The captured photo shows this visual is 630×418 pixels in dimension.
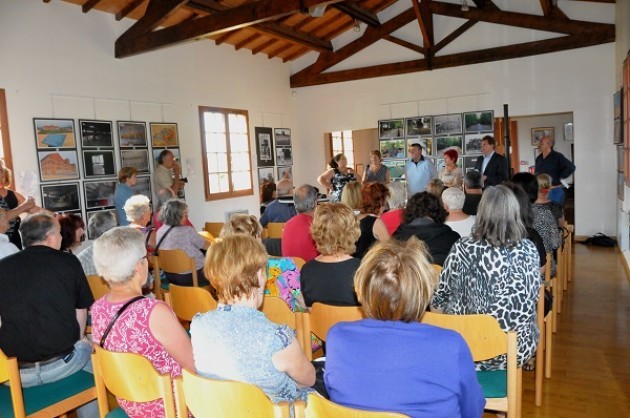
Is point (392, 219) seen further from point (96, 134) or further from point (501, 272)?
point (96, 134)

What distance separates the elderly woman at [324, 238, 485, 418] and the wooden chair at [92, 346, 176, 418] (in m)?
0.59

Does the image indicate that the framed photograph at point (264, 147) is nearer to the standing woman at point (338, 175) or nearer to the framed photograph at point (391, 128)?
the framed photograph at point (391, 128)

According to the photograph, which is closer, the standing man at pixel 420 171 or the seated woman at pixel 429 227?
the seated woman at pixel 429 227

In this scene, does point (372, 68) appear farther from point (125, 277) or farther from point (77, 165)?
point (125, 277)

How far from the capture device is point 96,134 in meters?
7.00

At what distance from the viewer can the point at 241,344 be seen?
170 cm

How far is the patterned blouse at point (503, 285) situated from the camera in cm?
244

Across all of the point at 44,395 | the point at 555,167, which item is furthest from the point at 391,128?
the point at 44,395

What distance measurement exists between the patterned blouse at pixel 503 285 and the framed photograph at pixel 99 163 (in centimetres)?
581

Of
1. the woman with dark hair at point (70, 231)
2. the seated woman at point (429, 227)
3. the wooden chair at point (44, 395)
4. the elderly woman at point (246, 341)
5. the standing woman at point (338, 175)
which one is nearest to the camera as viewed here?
the elderly woman at point (246, 341)

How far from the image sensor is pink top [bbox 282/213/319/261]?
12.6 feet

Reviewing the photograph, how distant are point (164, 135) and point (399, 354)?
7378 mm

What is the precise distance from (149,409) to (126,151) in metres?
6.02

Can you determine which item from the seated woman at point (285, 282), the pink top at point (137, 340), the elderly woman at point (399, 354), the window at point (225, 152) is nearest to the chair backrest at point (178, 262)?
the seated woman at point (285, 282)
